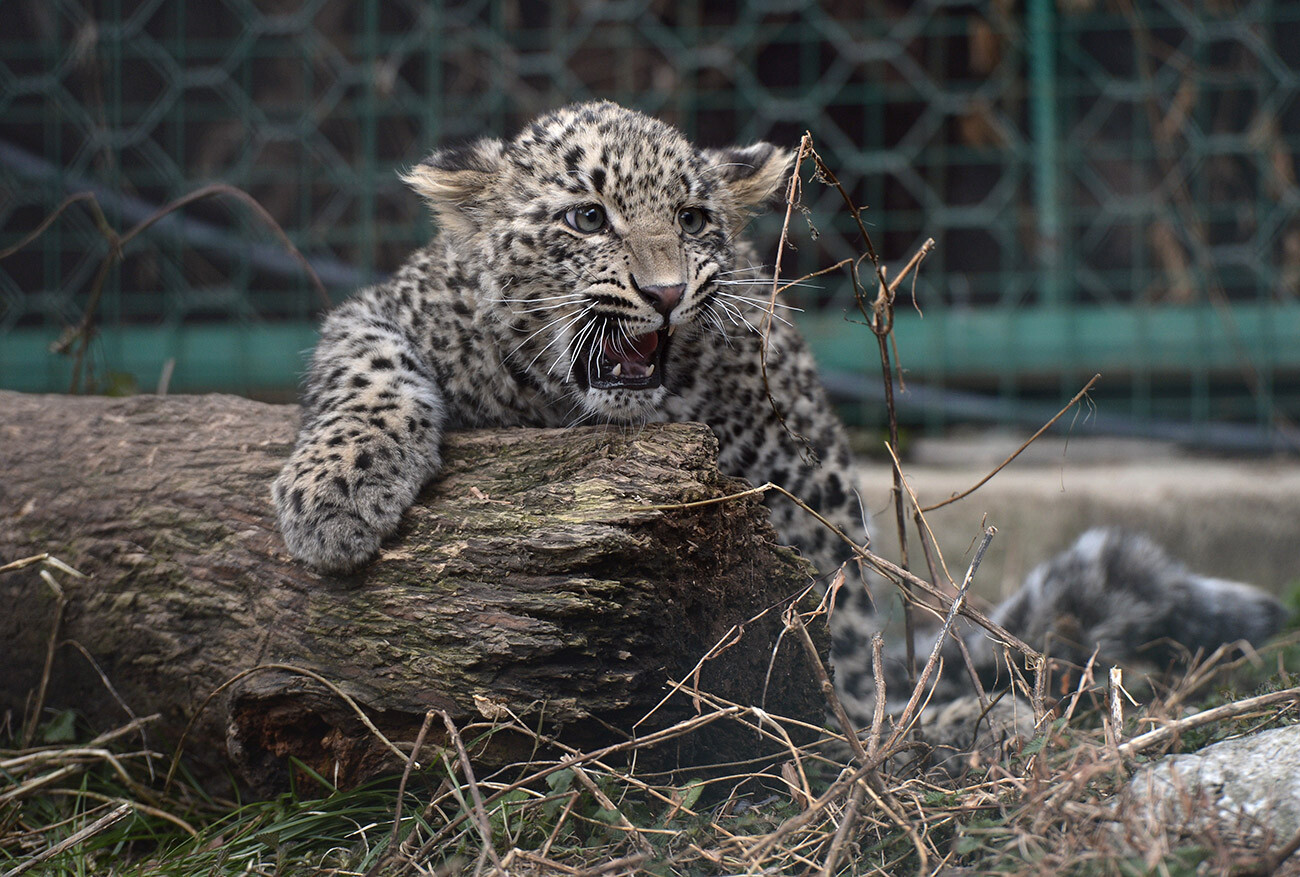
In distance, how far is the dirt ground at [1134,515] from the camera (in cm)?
454


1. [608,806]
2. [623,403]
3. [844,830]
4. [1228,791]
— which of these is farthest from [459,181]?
[1228,791]

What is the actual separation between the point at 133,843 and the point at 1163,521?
3.91m

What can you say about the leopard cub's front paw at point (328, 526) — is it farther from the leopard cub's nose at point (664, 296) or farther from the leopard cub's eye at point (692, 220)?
the leopard cub's eye at point (692, 220)

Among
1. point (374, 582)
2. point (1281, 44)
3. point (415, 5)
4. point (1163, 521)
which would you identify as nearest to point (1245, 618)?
point (1163, 521)

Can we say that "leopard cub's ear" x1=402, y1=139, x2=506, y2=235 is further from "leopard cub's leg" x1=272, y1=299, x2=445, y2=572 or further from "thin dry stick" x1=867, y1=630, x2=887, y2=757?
"thin dry stick" x1=867, y1=630, x2=887, y2=757

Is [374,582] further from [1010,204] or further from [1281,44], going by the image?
[1281,44]

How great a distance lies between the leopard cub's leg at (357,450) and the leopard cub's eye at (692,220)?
0.73 metres

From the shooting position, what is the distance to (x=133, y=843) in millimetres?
2342

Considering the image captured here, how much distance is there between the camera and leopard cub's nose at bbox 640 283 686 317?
7.76 feet

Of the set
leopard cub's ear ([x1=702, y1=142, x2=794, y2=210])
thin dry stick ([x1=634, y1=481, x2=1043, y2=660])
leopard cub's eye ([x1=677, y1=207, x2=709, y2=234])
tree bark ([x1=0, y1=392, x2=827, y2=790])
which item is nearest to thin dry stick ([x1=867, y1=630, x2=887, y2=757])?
thin dry stick ([x1=634, y1=481, x2=1043, y2=660])

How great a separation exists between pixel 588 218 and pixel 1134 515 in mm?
2962

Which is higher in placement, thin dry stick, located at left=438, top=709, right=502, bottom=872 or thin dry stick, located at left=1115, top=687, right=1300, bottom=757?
thin dry stick, located at left=1115, top=687, right=1300, bottom=757

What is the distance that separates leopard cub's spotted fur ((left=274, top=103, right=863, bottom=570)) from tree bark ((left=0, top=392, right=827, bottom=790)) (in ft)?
0.43

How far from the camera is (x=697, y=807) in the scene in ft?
7.07
